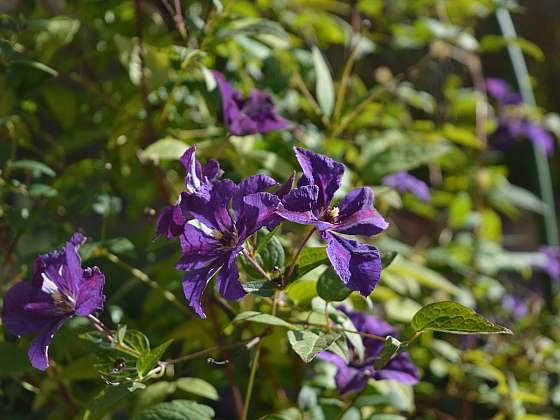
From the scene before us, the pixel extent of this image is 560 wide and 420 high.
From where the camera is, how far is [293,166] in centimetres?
99

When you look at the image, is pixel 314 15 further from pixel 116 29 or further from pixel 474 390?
pixel 474 390

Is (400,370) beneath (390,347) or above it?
beneath

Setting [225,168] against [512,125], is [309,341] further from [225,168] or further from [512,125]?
[512,125]

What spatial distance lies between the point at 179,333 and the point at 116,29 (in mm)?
491

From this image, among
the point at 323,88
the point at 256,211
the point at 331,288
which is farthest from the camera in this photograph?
the point at 323,88

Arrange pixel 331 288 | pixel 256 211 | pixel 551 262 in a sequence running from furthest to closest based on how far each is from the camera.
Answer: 1. pixel 551 262
2. pixel 331 288
3. pixel 256 211

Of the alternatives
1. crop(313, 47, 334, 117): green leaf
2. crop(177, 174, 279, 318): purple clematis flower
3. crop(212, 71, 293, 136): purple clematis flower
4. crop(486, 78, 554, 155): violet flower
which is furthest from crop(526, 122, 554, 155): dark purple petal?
crop(177, 174, 279, 318): purple clematis flower

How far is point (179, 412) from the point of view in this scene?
74cm

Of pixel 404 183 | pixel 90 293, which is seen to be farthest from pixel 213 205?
pixel 404 183

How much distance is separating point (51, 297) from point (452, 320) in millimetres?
354

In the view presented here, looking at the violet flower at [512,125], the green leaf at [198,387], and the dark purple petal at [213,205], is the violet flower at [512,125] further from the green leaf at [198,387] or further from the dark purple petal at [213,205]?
the dark purple petal at [213,205]

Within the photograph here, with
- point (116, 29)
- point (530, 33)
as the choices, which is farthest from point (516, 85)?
point (530, 33)

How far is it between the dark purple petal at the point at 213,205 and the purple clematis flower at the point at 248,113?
0.78 ft

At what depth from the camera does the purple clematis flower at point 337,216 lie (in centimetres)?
60
